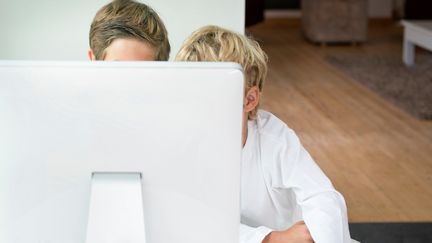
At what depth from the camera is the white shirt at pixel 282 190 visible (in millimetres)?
1686

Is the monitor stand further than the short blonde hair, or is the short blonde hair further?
the short blonde hair

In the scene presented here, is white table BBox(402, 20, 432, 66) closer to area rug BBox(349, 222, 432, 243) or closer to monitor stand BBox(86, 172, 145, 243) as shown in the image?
area rug BBox(349, 222, 432, 243)

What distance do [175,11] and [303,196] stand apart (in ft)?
4.19

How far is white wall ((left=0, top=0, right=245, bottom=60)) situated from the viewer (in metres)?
2.79

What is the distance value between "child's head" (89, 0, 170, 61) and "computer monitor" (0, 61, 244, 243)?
719mm

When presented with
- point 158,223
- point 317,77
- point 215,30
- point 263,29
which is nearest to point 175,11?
point 215,30

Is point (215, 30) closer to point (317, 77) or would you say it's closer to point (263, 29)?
point (317, 77)

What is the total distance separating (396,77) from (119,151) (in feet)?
18.5

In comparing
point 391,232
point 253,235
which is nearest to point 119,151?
point 253,235

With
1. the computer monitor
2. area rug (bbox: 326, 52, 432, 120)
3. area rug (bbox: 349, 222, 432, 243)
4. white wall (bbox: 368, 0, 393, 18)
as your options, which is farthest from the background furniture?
the computer monitor

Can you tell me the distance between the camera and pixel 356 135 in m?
4.98

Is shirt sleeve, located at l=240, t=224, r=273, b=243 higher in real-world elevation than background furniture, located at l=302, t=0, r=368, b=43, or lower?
higher

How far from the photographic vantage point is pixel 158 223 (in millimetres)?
1321

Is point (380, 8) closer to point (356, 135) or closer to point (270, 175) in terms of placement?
point (356, 135)
